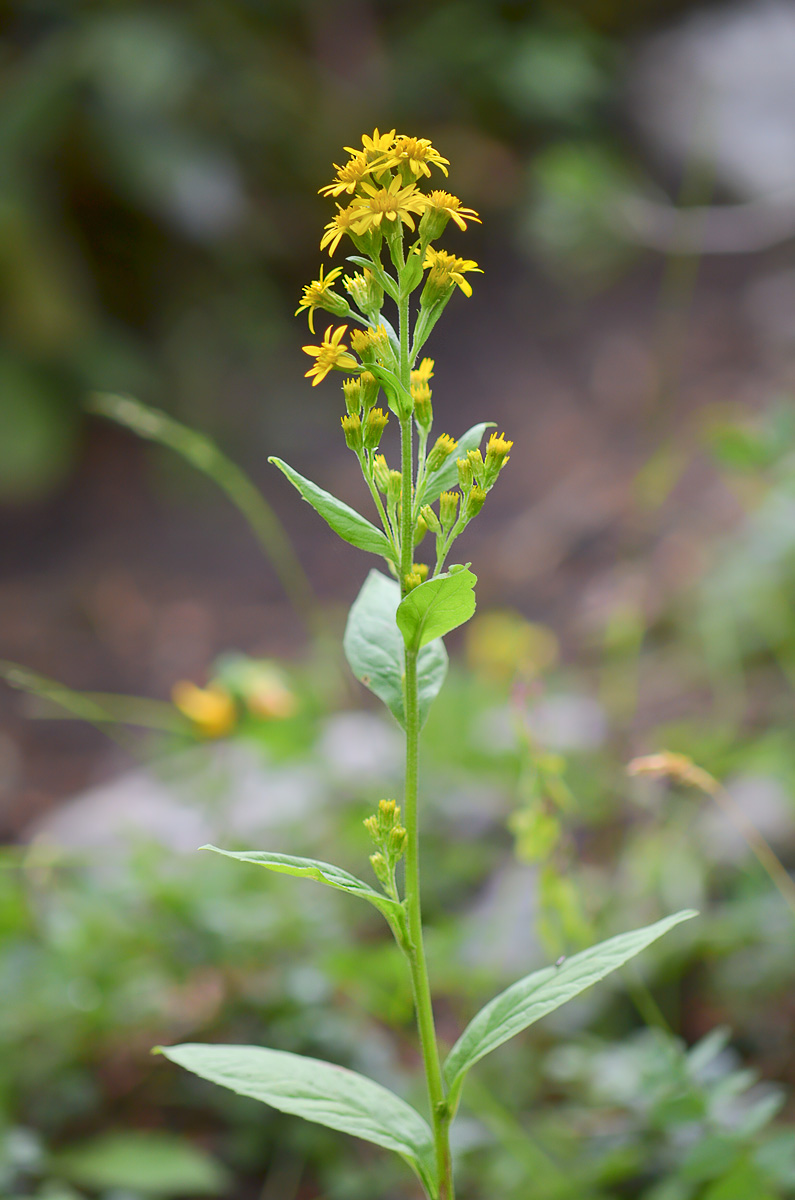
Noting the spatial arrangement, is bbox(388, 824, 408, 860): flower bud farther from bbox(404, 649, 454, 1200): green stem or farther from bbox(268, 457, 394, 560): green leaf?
bbox(268, 457, 394, 560): green leaf

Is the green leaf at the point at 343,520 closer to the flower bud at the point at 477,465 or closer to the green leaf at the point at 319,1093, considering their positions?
the flower bud at the point at 477,465

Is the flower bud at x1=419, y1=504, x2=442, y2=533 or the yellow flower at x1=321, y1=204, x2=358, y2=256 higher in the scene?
the yellow flower at x1=321, y1=204, x2=358, y2=256

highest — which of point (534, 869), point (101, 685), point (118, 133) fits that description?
point (118, 133)

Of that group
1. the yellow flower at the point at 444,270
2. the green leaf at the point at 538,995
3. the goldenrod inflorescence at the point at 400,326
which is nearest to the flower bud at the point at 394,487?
the goldenrod inflorescence at the point at 400,326

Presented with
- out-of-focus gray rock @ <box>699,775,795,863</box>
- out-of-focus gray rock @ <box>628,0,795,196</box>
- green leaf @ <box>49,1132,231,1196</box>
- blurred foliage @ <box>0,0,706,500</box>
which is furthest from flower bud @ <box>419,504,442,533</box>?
out-of-focus gray rock @ <box>628,0,795,196</box>

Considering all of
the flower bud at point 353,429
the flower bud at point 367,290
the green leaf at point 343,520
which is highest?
the flower bud at point 367,290

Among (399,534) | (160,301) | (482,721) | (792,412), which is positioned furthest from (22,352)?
(399,534)

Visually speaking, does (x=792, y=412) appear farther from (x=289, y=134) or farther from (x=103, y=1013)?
(x=289, y=134)

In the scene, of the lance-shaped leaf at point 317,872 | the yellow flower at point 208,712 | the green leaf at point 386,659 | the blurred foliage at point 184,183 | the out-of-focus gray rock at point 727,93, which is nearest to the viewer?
the lance-shaped leaf at point 317,872
